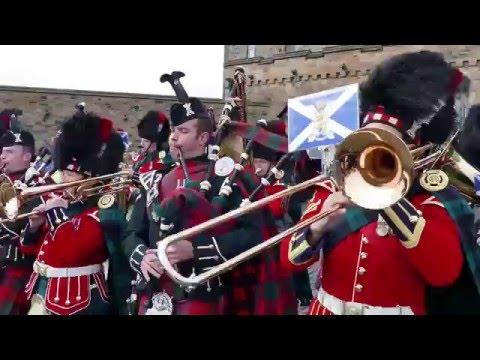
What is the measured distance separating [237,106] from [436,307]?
1.92 meters

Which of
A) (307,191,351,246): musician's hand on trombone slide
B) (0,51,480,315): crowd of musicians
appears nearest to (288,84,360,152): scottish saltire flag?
(0,51,480,315): crowd of musicians

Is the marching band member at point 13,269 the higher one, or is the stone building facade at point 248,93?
the marching band member at point 13,269

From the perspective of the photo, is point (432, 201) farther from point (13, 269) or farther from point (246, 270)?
point (13, 269)

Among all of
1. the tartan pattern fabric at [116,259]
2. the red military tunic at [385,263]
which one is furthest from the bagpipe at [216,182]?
the red military tunic at [385,263]

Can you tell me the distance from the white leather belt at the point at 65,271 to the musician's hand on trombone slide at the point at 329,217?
200cm

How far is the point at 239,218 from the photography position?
412cm

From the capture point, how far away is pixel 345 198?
9.77 ft

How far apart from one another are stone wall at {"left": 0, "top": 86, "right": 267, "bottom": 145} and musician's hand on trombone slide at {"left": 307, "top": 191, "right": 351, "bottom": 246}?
43.5 ft

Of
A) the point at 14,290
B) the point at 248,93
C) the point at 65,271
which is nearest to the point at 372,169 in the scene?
the point at 65,271

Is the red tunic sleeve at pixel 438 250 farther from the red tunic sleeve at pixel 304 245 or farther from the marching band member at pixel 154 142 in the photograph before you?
the marching band member at pixel 154 142

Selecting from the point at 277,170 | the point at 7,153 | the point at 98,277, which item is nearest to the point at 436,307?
the point at 277,170

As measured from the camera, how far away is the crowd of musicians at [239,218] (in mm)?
3174

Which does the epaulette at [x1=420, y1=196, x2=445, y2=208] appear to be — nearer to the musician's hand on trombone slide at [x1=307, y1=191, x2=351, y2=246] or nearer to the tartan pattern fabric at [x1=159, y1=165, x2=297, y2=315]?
the musician's hand on trombone slide at [x1=307, y1=191, x2=351, y2=246]

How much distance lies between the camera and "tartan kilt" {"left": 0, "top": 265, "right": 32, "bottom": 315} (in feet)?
17.7
